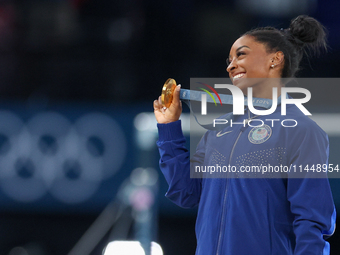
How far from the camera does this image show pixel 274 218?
101cm

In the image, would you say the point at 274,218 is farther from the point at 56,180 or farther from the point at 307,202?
the point at 56,180

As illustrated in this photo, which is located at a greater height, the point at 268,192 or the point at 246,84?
the point at 246,84

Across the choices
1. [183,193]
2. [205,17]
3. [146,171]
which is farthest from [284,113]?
[205,17]

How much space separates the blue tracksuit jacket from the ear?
0.21 meters

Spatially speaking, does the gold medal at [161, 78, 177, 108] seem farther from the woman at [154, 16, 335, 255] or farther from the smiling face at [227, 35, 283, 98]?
the smiling face at [227, 35, 283, 98]

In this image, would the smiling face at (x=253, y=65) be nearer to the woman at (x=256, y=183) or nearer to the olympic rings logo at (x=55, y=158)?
the woman at (x=256, y=183)

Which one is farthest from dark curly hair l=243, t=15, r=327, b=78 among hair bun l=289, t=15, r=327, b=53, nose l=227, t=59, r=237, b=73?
nose l=227, t=59, r=237, b=73

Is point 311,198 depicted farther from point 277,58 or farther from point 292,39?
point 292,39

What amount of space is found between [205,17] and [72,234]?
8.04ft

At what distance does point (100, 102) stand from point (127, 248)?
136 centimetres

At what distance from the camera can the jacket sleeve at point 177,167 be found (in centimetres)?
123

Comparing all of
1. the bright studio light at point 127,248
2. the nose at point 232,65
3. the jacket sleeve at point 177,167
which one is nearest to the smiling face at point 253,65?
the nose at point 232,65

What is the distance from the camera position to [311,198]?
3.19 ft

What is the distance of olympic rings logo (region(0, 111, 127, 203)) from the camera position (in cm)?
325
